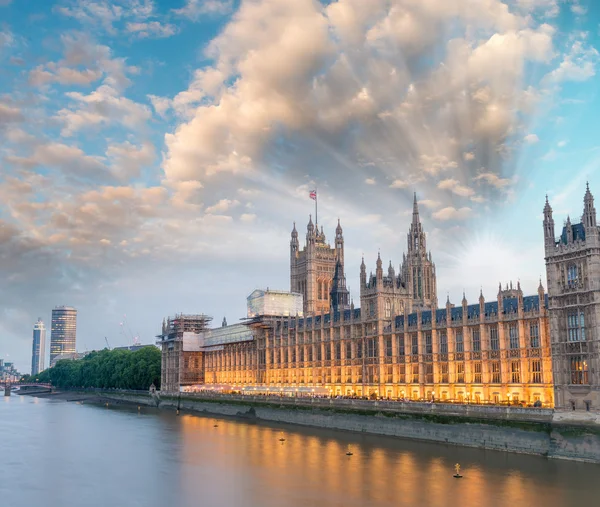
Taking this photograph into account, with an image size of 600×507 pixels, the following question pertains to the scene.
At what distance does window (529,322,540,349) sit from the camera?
9669 cm

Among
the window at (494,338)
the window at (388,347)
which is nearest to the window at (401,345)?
the window at (388,347)

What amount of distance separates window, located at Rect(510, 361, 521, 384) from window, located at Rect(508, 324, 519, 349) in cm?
255

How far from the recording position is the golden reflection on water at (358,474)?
Result: 201ft

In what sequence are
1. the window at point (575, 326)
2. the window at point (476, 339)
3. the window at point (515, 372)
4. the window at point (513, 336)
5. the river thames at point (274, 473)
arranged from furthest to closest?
the window at point (476, 339), the window at point (513, 336), the window at point (515, 372), the window at point (575, 326), the river thames at point (274, 473)

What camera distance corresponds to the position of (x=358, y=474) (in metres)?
72.6

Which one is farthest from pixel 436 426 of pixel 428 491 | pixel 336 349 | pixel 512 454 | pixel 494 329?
pixel 336 349

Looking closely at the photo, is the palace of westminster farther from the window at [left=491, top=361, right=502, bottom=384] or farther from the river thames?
the river thames

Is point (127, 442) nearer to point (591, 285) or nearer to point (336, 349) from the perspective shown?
point (336, 349)

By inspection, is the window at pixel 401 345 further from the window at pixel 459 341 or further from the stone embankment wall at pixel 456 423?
the stone embankment wall at pixel 456 423

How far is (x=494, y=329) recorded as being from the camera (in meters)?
104

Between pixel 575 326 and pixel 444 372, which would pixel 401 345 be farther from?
pixel 575 326

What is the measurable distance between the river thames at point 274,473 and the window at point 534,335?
21.3 meters

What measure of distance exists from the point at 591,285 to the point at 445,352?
39.2 metres

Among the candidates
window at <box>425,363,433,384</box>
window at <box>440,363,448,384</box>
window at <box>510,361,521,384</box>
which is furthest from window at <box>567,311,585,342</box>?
window at <box>425,363,433,384</box>
